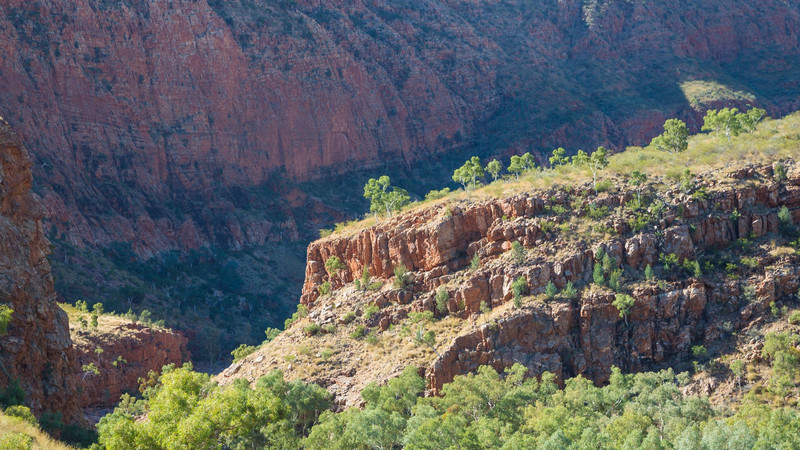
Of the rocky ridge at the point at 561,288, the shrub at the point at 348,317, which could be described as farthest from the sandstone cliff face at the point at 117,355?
the shrub at the point at 348,317

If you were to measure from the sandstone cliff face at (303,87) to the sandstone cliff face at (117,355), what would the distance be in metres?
27.4

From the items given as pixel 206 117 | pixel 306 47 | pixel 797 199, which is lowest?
pixel 797 199

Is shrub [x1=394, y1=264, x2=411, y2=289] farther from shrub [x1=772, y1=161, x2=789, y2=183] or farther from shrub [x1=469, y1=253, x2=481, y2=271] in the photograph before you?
shrub [x1=772, y1=161, x2=789, y2=183]

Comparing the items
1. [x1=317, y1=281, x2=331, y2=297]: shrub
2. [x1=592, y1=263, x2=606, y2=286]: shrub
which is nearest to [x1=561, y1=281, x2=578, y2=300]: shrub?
[x1=592, y1=263, x2=606, y2=286]: shrub

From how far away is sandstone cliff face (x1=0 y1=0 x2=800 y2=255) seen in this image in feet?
391

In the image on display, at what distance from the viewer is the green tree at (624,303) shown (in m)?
60.4

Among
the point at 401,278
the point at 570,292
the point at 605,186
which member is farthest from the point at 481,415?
the point at 605,186

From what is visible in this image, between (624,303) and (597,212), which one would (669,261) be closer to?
(624,303)

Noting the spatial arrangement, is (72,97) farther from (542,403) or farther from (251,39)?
(542,403)

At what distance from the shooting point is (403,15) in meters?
164

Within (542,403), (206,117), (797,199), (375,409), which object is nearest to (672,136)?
(797,199)

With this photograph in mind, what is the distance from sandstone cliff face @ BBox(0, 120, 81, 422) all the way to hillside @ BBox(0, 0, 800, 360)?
42.2 metres

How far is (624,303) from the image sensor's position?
6038cm

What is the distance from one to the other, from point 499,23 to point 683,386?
127536mm
